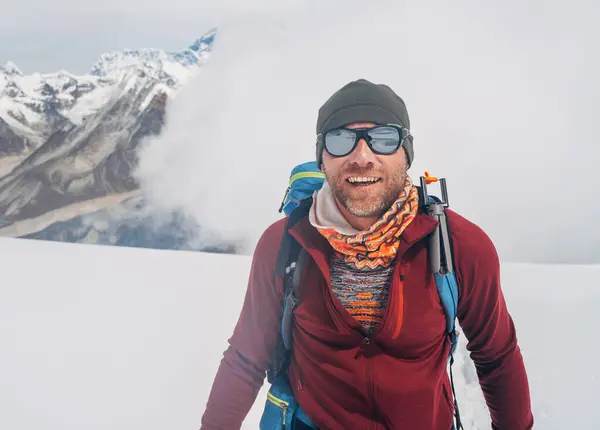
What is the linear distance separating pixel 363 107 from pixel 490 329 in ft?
3.59

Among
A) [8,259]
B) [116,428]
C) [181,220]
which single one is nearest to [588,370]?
[116,428]

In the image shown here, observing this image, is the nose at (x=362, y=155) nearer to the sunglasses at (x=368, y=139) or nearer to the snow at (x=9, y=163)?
the sunglasses at (x=368, y=139)

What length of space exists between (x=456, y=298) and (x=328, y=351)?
558 millimetres

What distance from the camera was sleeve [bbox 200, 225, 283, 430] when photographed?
1874 mm

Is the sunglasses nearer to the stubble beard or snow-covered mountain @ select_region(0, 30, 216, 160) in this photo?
the stubble beard

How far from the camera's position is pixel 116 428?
135 inches

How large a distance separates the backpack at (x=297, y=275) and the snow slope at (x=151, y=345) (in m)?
1.99

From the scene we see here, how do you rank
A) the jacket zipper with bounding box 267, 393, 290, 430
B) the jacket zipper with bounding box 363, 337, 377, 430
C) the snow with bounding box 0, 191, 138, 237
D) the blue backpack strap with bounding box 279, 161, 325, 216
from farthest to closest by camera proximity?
the snow with bounding box 0, 191, 138, 237
the blue backpack strap with bounding box 279, 161, 325, 216
the jacket zipper with bounding box 267, 393, 290, 430
the jacket zipper with bounding box 363, 337, 377, 430

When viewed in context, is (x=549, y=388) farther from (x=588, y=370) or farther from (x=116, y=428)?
(x=116, y=428)

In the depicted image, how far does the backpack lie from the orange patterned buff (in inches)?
4.5

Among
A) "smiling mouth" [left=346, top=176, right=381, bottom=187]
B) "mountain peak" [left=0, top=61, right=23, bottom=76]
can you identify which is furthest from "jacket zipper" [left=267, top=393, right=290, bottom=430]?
"mountain peak" [left=0, top=61, right=23, bottom=76]

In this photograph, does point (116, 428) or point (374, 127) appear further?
point (116, 428)

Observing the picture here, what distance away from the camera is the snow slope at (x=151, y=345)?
375 cm

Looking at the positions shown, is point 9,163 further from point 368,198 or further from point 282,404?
point 368,198
